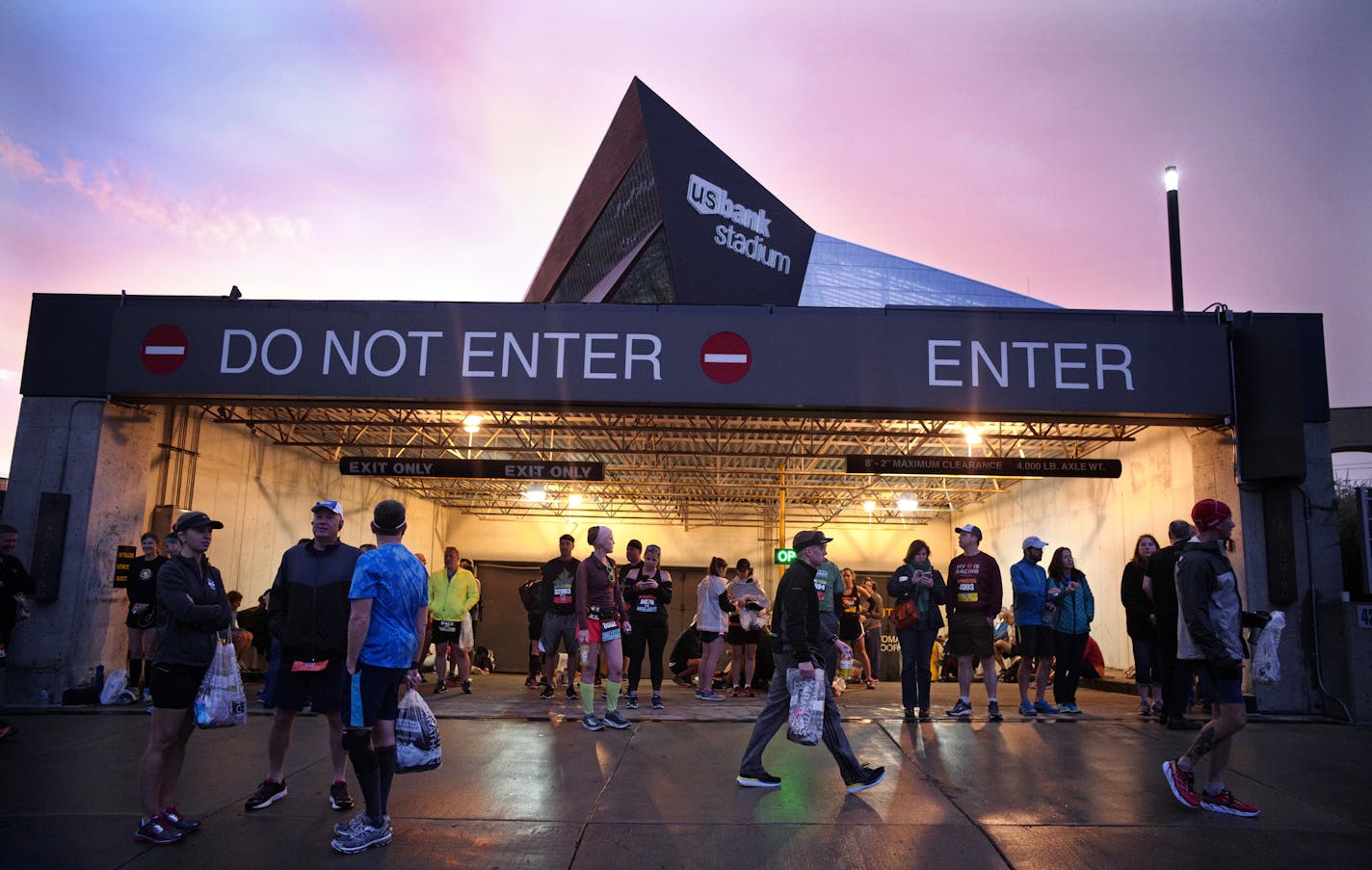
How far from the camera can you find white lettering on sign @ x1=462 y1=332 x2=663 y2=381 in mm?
9633

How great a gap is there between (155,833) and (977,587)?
21.9 ft

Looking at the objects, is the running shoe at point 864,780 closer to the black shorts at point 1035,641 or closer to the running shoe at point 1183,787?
the running shoe at point 1183,787

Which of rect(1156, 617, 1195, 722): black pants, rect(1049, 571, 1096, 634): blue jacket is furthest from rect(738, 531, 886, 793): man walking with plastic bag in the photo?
rect(1049, 571, 1096, 634): blue jacket

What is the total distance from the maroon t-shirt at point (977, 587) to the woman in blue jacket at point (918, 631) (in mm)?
182

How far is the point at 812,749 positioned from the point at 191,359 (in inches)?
308

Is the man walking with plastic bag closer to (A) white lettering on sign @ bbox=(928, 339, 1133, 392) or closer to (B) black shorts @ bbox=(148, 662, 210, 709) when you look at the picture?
(B) black shorts @ bbox=(148, 662, 210, 709)

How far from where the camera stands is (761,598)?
10.6 meters

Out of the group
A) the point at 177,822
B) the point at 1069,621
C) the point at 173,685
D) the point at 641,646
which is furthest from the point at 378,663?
the point at 1069,621

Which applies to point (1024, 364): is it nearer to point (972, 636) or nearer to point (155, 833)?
point (972, 636)

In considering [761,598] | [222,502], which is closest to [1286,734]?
[761,598]

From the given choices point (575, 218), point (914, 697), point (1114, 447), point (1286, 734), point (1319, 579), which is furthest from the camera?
point (575, 218)

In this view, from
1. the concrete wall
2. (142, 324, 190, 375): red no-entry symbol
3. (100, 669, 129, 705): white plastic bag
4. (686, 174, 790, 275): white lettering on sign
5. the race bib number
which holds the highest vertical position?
(686, 174, 790, 275): white lettering on sign

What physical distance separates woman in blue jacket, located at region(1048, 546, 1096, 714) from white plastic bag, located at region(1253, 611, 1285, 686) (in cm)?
342

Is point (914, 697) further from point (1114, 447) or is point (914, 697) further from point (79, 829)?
point (1114, 447)
